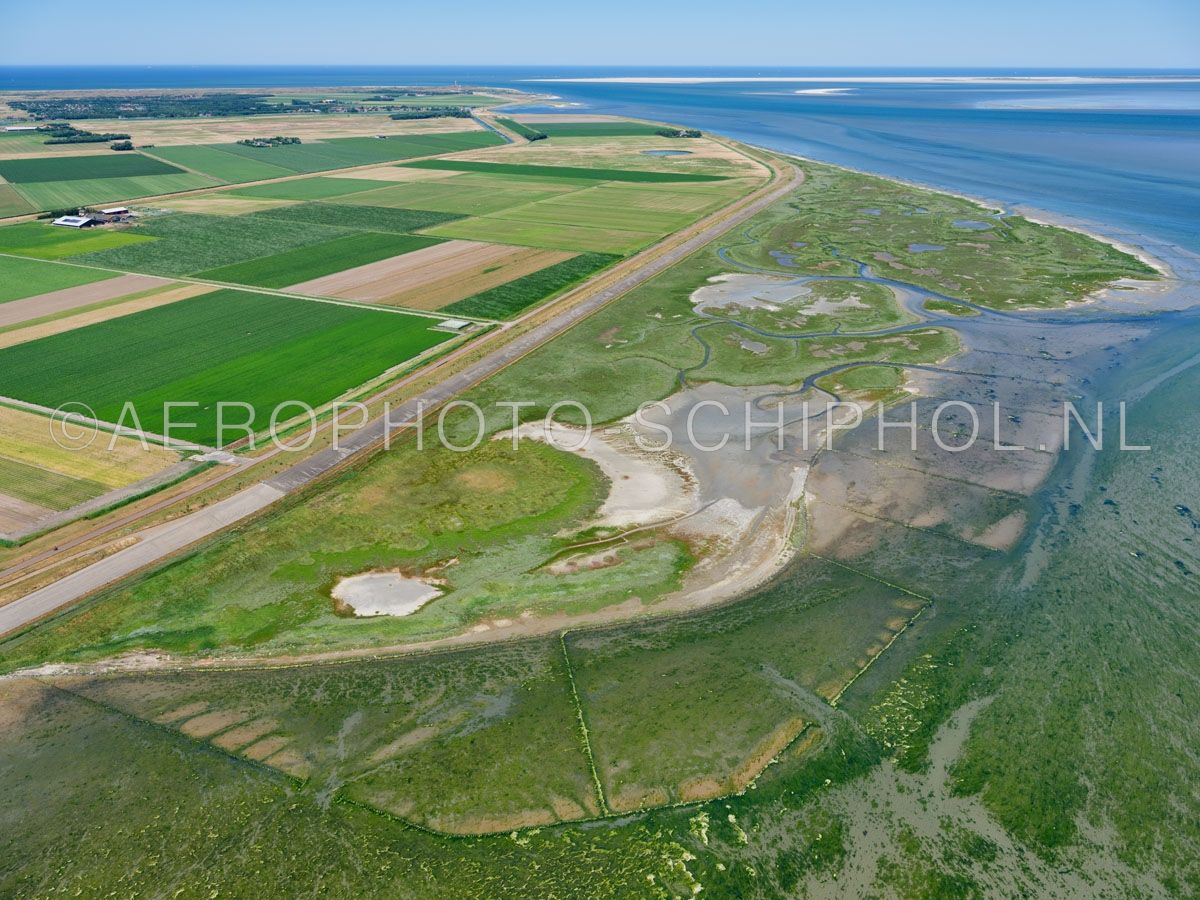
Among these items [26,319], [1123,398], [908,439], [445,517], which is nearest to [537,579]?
[445,517]


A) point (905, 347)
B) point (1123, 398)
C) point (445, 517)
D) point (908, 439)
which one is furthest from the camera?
point (905, 347)

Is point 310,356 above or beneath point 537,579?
above

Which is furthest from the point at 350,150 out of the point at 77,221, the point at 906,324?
the point at 906,324

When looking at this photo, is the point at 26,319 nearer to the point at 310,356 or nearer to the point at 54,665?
the point at 310,356

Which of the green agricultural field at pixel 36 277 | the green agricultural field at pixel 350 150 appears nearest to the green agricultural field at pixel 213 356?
the green agricultural field at pixel 36 277

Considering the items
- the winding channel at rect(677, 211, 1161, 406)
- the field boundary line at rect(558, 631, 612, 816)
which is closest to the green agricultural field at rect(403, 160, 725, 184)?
the winding channel at rect(677, 211, 1161, 406)
